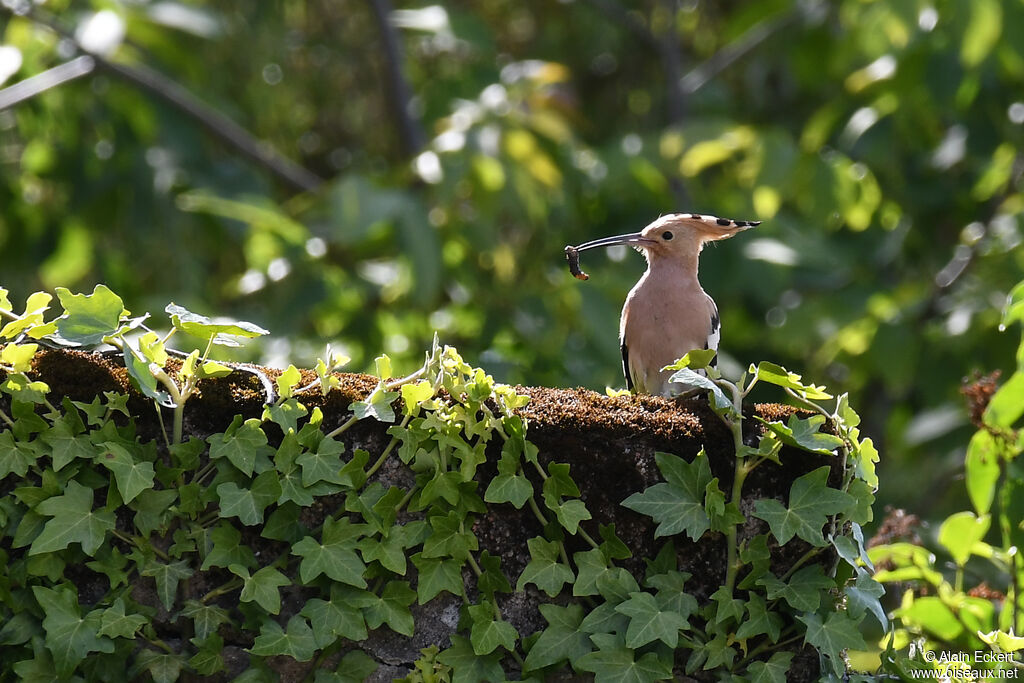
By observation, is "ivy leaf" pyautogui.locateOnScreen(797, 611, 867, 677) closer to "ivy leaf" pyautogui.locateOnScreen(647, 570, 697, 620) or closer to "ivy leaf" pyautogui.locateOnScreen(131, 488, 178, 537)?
"ivy leaf" pyautogui.locateOnScreen(647, 570, 697, 620)

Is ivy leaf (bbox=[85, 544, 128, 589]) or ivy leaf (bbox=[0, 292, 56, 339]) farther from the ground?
ivy leaf (bbox=[0, 292, 56, 339])

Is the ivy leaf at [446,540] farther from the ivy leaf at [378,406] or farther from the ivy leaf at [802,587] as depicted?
the ivy leaf at [802,587]

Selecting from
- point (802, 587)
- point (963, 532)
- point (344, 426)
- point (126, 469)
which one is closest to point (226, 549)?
point (126, 469)

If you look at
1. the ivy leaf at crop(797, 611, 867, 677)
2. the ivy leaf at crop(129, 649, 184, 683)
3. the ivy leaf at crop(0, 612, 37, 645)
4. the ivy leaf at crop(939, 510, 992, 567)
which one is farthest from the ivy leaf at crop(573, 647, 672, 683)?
the ivy leaf at crop(939, 510, 992, 567)

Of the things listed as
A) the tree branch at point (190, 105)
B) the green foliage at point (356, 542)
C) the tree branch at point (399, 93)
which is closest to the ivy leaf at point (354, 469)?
the green foliage at point (356, 542)

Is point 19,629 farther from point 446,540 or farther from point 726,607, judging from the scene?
point 726,607

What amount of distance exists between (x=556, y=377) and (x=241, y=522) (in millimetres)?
4154

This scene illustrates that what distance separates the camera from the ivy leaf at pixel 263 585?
2699 mm

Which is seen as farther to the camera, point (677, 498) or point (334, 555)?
point (677, 498)

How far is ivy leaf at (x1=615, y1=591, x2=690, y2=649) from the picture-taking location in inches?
109

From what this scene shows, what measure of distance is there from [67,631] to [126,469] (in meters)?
0.39

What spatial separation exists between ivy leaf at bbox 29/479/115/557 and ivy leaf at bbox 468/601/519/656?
888mm

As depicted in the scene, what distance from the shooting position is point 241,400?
115 inches

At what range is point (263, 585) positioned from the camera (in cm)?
272
